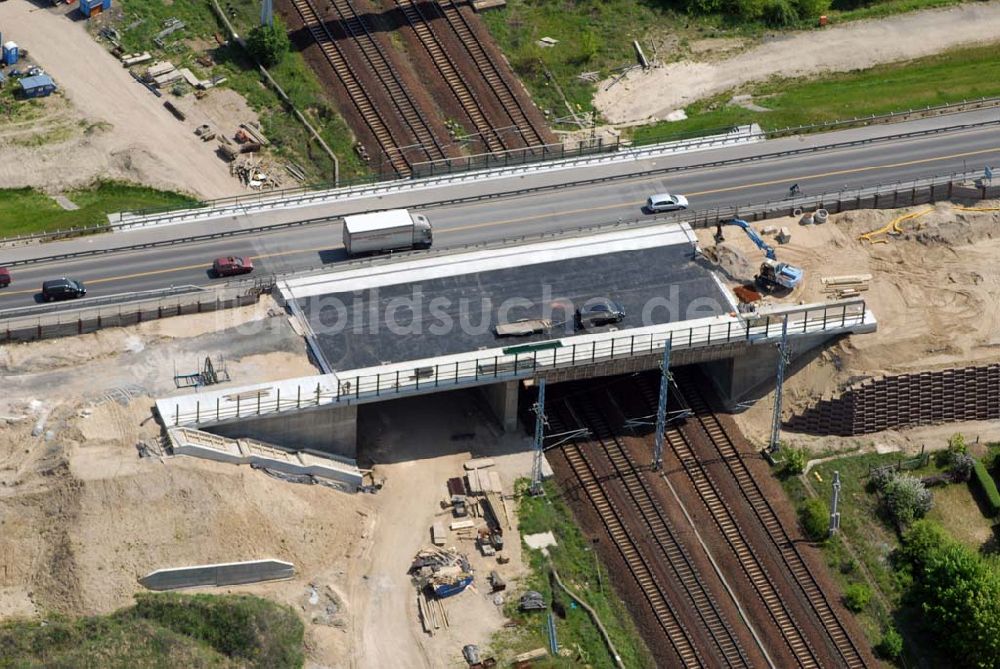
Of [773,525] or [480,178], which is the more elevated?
[480,178]

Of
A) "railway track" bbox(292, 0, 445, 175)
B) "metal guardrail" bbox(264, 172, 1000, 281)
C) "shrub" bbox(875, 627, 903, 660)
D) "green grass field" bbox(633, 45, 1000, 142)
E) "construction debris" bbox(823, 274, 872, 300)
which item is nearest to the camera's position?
"shrub" bbox(875, 627, 903, 660)

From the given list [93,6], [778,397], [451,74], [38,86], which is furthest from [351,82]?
[778,397]

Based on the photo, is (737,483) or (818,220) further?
(818,220)

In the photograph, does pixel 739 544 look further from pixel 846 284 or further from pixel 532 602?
pixel 846 284

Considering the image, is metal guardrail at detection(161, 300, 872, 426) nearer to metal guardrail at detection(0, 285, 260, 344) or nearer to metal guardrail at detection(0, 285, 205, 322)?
metal guardrail at detection(0, 285, 260, 344)

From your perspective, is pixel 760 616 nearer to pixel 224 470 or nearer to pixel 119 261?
pixel 224 470

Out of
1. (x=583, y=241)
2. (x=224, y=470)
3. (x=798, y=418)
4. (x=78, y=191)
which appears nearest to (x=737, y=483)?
(x=798, y=418)

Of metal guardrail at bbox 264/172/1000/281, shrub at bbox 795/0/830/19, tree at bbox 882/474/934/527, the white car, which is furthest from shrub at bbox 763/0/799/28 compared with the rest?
tree at bbox 882/474/934/527
